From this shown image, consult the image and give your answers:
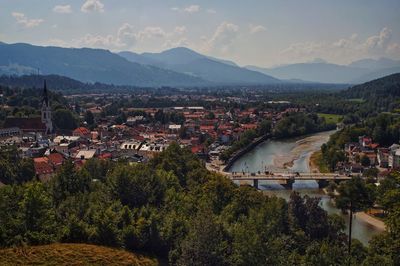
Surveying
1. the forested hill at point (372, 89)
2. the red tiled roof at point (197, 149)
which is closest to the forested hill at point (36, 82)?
the forested hill at point (372, 89)

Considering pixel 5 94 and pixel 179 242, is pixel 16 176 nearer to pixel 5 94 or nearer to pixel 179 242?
pixel 179 242

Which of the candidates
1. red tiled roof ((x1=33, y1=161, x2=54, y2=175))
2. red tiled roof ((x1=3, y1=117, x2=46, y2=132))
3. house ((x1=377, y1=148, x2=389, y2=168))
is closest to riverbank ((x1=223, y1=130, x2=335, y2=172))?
house ((x1=377, y1=148, x2=389, y2=168))

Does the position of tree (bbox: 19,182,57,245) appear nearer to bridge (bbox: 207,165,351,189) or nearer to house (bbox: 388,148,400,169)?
bridge (bbox: 207,165,351,189)

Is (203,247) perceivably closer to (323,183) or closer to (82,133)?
(323,183)

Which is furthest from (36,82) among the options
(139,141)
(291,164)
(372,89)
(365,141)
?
(365,141)

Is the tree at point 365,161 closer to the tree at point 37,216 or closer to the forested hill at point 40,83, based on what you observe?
the tree at point 37,216

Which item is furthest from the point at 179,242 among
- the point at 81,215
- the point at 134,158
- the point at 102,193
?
the point at 134,158
